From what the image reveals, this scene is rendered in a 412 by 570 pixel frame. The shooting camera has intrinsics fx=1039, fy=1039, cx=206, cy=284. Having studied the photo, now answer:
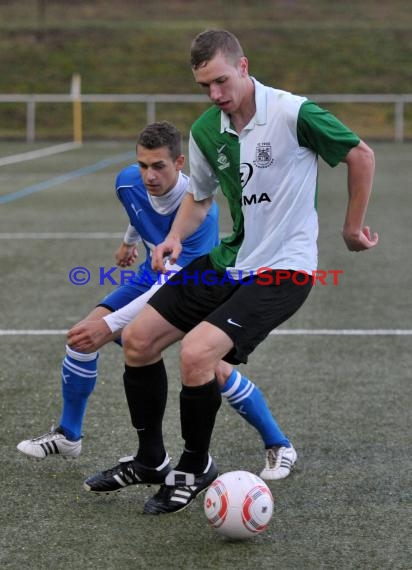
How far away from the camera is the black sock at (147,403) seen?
14.6ft

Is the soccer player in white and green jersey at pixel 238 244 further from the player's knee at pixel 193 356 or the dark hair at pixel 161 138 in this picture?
the dark hair at pixel 161 138

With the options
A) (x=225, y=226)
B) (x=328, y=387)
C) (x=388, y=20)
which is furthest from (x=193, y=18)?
(x=328, y=387)

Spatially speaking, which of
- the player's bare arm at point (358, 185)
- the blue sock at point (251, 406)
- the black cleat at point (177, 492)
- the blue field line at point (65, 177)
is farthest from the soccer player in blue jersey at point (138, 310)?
the blue field line at point (65, 177)

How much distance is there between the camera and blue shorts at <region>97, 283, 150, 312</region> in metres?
5.14

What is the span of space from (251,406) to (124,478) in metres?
0.73

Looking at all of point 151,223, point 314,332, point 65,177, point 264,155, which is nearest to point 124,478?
point 151,223

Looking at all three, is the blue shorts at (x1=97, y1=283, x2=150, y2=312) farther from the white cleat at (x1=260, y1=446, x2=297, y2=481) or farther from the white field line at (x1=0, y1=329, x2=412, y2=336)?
the white field line at (x1=0, y1=329, x2=412, y2=336)

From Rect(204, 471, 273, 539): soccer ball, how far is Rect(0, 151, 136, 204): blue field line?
11566 mm

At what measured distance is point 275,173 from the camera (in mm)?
4289

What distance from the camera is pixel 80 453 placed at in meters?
5.07

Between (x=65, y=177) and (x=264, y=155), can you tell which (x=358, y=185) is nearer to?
(x=264, y=155)

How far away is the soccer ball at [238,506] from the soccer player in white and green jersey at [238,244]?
24 cm

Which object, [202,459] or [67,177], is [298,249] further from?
[67,177]

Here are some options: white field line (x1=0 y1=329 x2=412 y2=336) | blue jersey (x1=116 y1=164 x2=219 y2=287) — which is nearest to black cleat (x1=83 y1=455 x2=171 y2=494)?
blue jersey (x1=116 y1=164 x2=219 y2=287)
